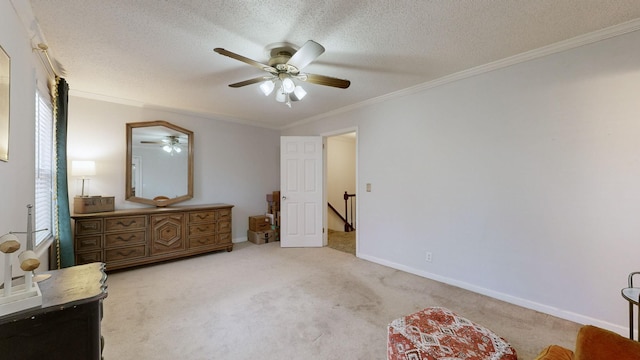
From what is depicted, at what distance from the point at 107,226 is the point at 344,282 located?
312 centimetres

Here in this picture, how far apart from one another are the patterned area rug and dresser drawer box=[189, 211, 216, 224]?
2.12 meters

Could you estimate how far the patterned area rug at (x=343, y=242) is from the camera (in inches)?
175

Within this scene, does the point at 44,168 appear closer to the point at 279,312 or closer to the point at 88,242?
the point at 88,242

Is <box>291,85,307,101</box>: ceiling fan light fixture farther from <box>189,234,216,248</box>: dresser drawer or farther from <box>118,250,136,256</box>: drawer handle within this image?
<box>118,250,136,256</box>: drawer handle

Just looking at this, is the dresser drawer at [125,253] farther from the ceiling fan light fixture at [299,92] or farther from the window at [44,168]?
the ceiling fan light fixture at [299,92]

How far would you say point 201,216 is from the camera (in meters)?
4.05

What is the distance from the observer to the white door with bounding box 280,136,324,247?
4.64 meters

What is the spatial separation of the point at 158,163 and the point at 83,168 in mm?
965

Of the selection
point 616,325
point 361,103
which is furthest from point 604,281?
point 361,103

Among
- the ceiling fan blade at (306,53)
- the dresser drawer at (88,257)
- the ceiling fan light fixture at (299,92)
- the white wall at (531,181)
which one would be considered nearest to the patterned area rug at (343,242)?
the white wall at (531,181)

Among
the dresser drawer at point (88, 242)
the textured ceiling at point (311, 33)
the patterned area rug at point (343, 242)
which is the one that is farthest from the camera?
the patterned area rug at point (343, 242)

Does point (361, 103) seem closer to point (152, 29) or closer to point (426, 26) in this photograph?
point (426, 26)

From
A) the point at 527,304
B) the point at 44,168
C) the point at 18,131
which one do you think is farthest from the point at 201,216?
the point at 527,304

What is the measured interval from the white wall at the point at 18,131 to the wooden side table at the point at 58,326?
0.62 metres
